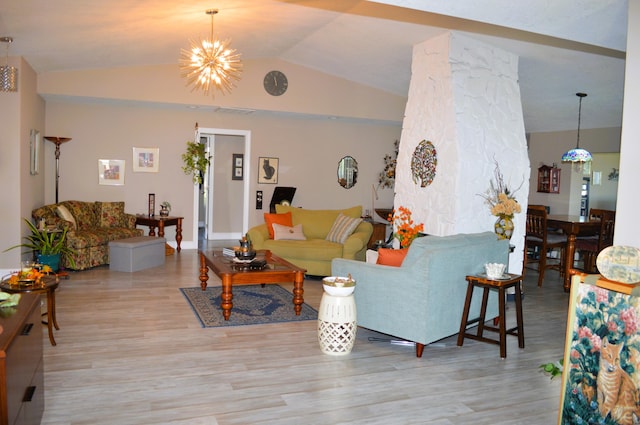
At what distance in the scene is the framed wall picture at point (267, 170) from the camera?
944 centimetres

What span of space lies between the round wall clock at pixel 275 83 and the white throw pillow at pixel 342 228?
114 inches

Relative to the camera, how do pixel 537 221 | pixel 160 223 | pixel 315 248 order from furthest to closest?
pixel 160 223, pixel 537 221, pixel 315 248

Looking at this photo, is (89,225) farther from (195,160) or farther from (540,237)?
(540,237)

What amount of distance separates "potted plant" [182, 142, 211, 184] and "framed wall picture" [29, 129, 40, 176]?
2269 mm

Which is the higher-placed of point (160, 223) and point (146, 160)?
point (146, 160)

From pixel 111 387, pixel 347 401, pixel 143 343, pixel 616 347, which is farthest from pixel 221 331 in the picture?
pixel 616 347

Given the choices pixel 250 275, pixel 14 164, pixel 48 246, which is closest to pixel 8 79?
pixel 14 164

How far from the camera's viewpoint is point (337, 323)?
151 inches

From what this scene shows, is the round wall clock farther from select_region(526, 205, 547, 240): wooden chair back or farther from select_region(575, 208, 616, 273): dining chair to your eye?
select_region(575, 208, 616, 273): dining chair

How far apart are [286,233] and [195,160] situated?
116 inches

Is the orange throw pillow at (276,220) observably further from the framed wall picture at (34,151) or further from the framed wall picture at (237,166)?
the framed wall picture at (237,166)

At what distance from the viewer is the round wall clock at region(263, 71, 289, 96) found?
8.65 meters

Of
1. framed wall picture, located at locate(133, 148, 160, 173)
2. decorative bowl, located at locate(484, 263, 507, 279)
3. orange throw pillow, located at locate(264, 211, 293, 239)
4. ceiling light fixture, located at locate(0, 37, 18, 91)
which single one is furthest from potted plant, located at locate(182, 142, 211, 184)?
decorative bowl, located at locate(484, 263, 507, 279)

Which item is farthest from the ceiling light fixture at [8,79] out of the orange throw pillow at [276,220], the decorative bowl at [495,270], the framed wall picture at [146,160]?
the decorative bowl at [495,270]
